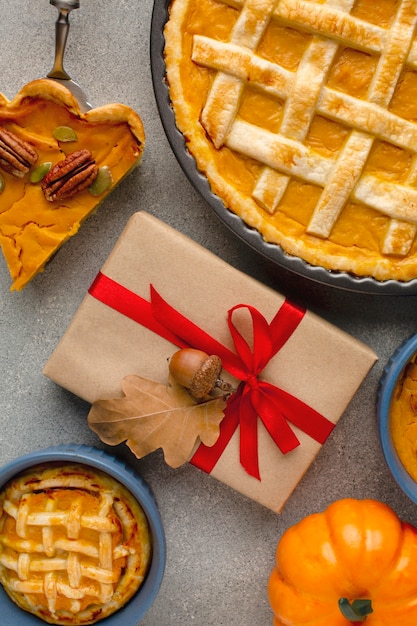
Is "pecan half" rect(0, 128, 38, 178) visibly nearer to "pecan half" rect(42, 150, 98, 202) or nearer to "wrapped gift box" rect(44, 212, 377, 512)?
"pecan half" rect(42, 150, 98, 202)

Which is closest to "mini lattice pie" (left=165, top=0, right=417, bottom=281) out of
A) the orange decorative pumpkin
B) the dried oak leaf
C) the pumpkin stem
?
the dried oak leaf

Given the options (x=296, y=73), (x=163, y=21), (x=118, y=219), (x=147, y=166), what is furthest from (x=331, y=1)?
(x=118, y=219)

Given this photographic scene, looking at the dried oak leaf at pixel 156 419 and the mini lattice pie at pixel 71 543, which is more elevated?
the dried oak leaf at pixel 156 419

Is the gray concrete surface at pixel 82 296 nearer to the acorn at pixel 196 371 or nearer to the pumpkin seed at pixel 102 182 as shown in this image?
the pumpkin seed at pixel 102 182

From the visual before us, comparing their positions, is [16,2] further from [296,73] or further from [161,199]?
[296,73]

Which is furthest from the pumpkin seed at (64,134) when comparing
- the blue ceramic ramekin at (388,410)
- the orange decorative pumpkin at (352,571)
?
the orange decorative pumpkin at (352,571)

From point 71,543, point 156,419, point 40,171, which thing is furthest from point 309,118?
point 71,543
